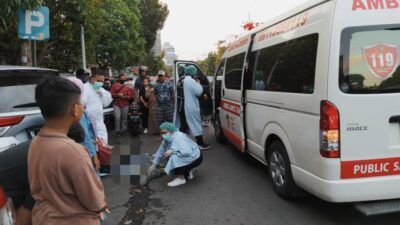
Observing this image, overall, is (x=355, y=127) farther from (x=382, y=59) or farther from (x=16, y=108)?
(x=16, y=108)

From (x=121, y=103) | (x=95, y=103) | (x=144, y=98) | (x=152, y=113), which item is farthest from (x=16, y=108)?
(x=144, y=98)

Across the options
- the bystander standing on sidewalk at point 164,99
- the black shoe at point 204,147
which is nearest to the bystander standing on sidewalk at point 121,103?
the bystander standing on sidewalk at point 164,99

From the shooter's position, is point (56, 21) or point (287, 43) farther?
point (56, 21)

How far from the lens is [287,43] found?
14.7 feet

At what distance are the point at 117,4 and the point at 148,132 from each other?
11403 mm

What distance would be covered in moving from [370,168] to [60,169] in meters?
2.89

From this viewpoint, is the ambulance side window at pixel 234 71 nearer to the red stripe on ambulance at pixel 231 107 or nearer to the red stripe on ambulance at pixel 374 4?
the red stripe on ambulance at pixel 231 107

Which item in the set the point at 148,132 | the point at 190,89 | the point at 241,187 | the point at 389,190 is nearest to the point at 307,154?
the point at 389,190

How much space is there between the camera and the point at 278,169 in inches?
186

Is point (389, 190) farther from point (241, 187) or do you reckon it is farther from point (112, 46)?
point (112, 46)

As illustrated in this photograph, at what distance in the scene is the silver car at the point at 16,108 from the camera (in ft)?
13.9

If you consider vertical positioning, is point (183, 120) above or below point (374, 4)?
below

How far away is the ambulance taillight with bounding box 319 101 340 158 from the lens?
3467 millimetres

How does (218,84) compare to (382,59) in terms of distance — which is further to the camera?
(218,84)
